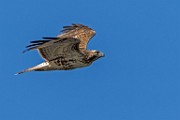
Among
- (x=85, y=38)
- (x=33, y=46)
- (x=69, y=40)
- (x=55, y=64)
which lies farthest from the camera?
(x=85, y=38)

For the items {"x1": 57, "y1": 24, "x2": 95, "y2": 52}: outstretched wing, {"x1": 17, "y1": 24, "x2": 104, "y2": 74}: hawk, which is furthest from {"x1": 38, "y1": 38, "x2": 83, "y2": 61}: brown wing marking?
{"x1": 57, "y1": 24, "x2": 95, "y2": 52}: outstretched wing

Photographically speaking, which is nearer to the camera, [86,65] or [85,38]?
[86,65]

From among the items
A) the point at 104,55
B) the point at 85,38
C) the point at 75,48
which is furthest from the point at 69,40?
the point at 85,38

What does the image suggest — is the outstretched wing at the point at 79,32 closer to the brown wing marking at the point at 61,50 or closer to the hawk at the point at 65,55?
the hawk at the point at 65,55

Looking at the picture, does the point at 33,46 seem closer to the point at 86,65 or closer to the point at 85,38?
the point at 86,65

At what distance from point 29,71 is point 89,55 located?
1.59 meters

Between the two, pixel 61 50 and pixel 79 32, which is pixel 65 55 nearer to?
pixel 61 50

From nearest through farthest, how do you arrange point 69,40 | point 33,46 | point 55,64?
point 33,46
point 69,40
point 55,64

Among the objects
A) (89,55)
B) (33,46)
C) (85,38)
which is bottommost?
(33,46)

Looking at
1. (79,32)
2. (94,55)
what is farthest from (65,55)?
(79,32)

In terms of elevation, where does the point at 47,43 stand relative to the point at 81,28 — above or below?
below

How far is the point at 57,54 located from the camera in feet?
55.2

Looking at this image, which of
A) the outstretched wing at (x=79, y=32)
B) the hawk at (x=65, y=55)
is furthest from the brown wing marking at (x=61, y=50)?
the outstretched wing at (x=79, y=32)

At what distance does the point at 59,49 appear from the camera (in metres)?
16.6
